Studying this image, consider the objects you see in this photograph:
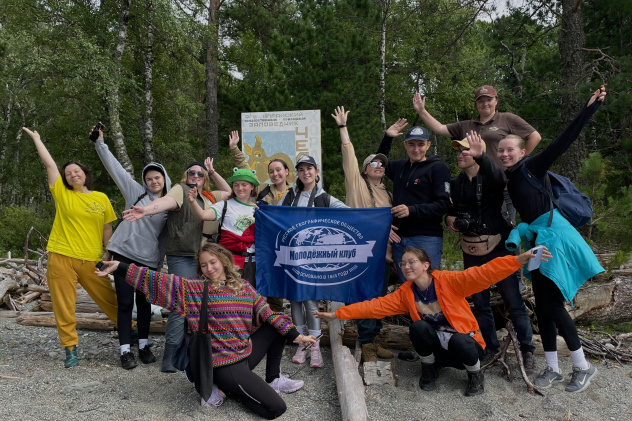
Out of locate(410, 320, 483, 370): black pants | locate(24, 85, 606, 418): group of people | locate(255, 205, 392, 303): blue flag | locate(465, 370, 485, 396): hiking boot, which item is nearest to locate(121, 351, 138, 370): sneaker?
locate(24, 85, 606, 418): group of people

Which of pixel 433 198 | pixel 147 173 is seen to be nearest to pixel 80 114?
pixel 147 173

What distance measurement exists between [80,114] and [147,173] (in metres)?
16.8

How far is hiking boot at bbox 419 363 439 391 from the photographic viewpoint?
4.04m

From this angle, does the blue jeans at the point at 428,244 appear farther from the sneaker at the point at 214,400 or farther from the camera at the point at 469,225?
the sneaker at the point at 214,400

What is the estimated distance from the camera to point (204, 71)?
1661 centimetres

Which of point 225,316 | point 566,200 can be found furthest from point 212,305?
point 566,200

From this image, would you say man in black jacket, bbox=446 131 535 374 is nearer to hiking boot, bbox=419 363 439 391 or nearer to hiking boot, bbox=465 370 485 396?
hiking boot, bbox=465 370 485 396

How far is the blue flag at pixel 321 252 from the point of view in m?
4.63

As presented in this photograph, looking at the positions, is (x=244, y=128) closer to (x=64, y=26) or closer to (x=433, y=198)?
(x=433, y=198)

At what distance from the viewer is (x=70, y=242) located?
14.6 feet

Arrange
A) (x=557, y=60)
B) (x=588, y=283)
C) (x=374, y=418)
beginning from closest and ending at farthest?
(x=374, y=418)
(x=588, y=283)
(x=557, y=60)

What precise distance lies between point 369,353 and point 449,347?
1.04m

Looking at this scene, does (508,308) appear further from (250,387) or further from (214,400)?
(214,400)

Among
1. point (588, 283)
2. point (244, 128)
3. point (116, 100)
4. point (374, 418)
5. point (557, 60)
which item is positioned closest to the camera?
point (374, 418)
